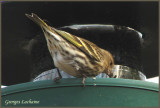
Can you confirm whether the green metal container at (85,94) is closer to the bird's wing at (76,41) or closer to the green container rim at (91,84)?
the green container rim at (91,84)

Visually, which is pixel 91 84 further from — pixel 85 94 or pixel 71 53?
pixel 71 53

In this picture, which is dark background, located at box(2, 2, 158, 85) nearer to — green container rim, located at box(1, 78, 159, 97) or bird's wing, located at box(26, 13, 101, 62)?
bird's wing, located at box(26, 13, 101, 62)

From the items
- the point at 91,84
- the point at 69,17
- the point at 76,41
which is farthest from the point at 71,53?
the point at 69,17

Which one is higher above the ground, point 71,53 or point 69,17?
point 69,17

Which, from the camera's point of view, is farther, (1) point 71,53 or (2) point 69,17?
(2) point 69,17

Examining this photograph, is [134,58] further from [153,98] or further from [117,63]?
[153,98]

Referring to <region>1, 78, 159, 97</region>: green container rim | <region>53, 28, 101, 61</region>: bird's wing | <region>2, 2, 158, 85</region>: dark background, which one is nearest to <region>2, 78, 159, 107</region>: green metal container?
<region>1, 78, 159, 97</region>: green container rim

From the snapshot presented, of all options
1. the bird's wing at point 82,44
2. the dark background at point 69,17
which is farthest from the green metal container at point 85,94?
the dark background at point 69,17
